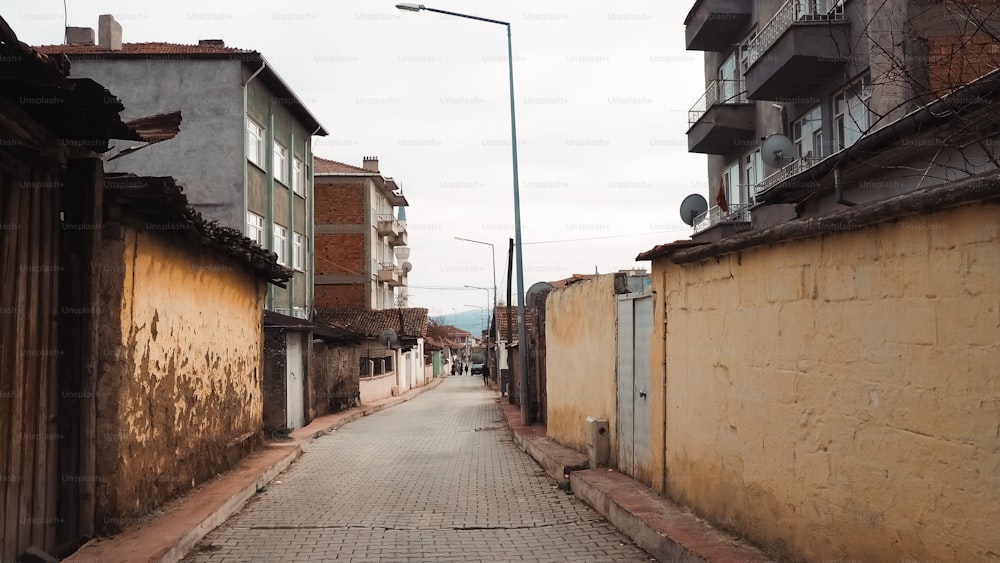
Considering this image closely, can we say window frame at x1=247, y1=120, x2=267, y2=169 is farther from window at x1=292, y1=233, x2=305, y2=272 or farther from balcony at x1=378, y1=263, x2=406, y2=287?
balcony at x1=378, y1=263, x2=406, y2=287

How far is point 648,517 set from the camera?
7523 millimetres

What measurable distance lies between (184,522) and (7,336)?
8.66 feet

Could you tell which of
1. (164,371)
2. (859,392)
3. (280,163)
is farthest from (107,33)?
(859,392)

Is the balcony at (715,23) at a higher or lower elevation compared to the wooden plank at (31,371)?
higher

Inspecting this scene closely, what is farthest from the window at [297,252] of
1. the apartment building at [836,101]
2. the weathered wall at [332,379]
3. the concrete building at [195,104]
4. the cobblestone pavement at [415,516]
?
the apartment building at [836,101]

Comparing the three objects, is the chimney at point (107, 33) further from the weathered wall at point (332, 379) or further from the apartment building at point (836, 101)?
the apartment building at point (836, 101)

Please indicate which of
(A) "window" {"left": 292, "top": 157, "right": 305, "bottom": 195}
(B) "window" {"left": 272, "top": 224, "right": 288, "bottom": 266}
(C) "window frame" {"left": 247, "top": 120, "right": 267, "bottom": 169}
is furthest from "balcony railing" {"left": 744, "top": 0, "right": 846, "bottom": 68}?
(A) "window" {"left": 292, "top": 157, "right": 305, "bottom": 195}

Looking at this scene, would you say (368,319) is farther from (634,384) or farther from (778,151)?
(634,384)

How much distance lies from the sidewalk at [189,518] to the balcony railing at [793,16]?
1084 cm

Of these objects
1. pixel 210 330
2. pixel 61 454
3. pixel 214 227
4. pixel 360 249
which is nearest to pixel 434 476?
pixel 210 330

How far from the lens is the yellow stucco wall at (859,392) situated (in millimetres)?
3963

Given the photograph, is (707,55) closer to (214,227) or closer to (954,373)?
(214,227)

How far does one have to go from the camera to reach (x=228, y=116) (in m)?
23.2

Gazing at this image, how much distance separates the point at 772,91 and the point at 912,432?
40.5ft
